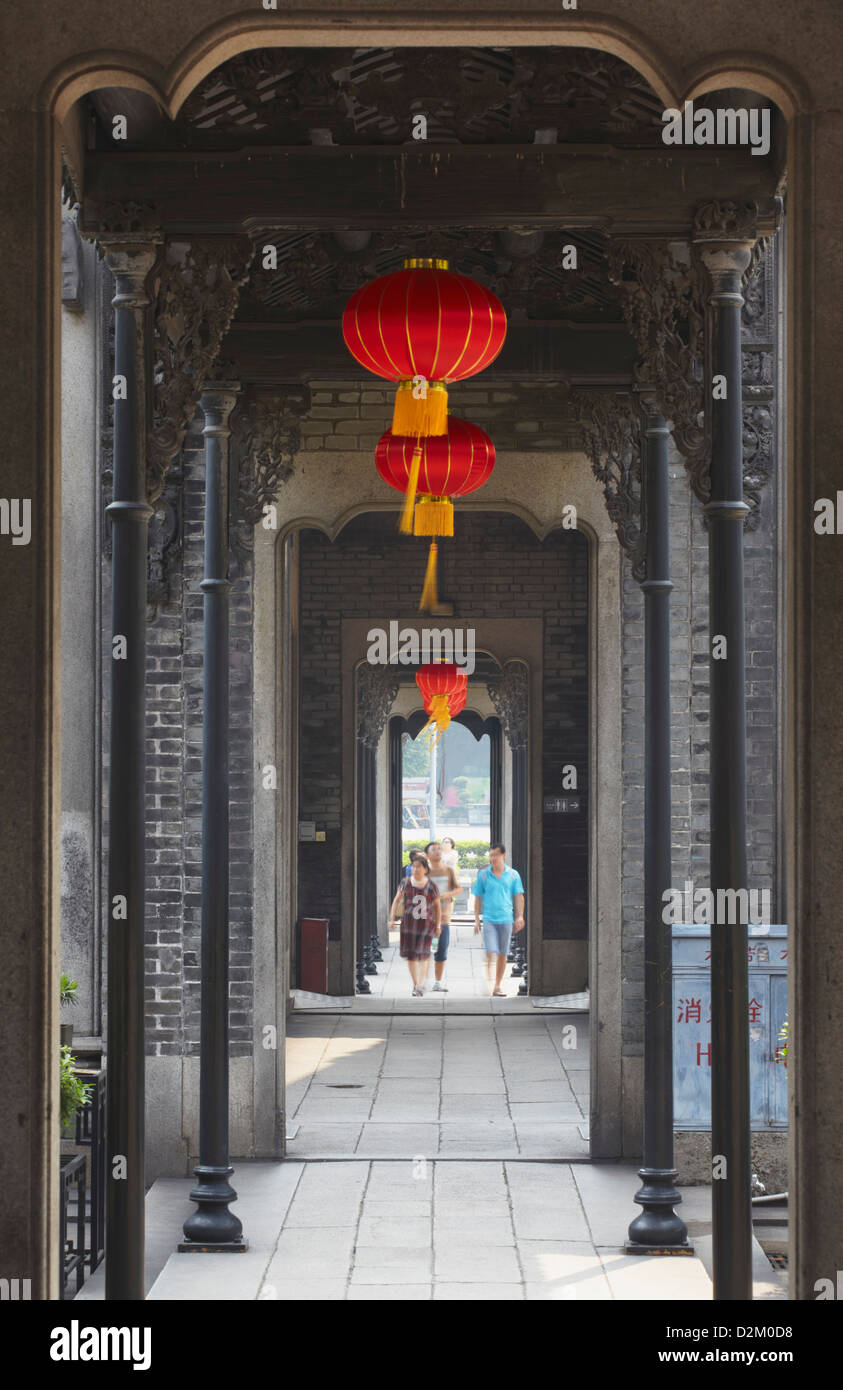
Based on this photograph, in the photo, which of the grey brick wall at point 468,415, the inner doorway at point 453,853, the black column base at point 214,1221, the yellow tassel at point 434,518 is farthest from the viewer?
the inner doorway at point 453,853

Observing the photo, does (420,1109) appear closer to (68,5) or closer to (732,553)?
(732,553)

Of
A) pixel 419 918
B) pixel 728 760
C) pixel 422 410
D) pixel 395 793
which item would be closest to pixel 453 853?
pixel 419 918

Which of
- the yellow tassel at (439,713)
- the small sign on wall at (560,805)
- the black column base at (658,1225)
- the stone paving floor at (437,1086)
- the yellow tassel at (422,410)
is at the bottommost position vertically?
the stone paving floor at (437,1086)

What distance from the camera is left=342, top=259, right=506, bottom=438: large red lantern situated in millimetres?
5230

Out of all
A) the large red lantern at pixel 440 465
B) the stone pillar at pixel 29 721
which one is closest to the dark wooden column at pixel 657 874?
the large red lantern at pixel 440 465

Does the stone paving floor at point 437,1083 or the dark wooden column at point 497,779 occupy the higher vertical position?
the dark wooden column at point 497,779

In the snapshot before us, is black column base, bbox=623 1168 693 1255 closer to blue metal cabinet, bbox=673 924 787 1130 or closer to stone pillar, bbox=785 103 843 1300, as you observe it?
blue metal cabinet, bbox=673 924 787 1130

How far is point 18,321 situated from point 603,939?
246 inches

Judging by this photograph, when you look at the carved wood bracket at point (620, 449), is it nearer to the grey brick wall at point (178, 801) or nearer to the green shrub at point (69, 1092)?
the grey brick wall at point (178, 801)

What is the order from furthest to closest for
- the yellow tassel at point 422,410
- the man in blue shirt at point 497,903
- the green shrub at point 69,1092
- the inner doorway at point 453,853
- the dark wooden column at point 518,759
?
the dark wooden column at point 518,759 < the inner doorway at point 453,853 < the man in blue shirt at point 497,903 < the green shrub at point 69,1092 < the yellow tassel at point 422,410

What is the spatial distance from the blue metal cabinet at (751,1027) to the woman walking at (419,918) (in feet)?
20.7

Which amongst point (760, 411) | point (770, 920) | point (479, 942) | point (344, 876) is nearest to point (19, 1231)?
point (770, 920)

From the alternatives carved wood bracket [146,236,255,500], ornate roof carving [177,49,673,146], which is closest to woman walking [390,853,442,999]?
carved wood bracket [146,236,255,500]

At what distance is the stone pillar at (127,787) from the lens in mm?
4637
